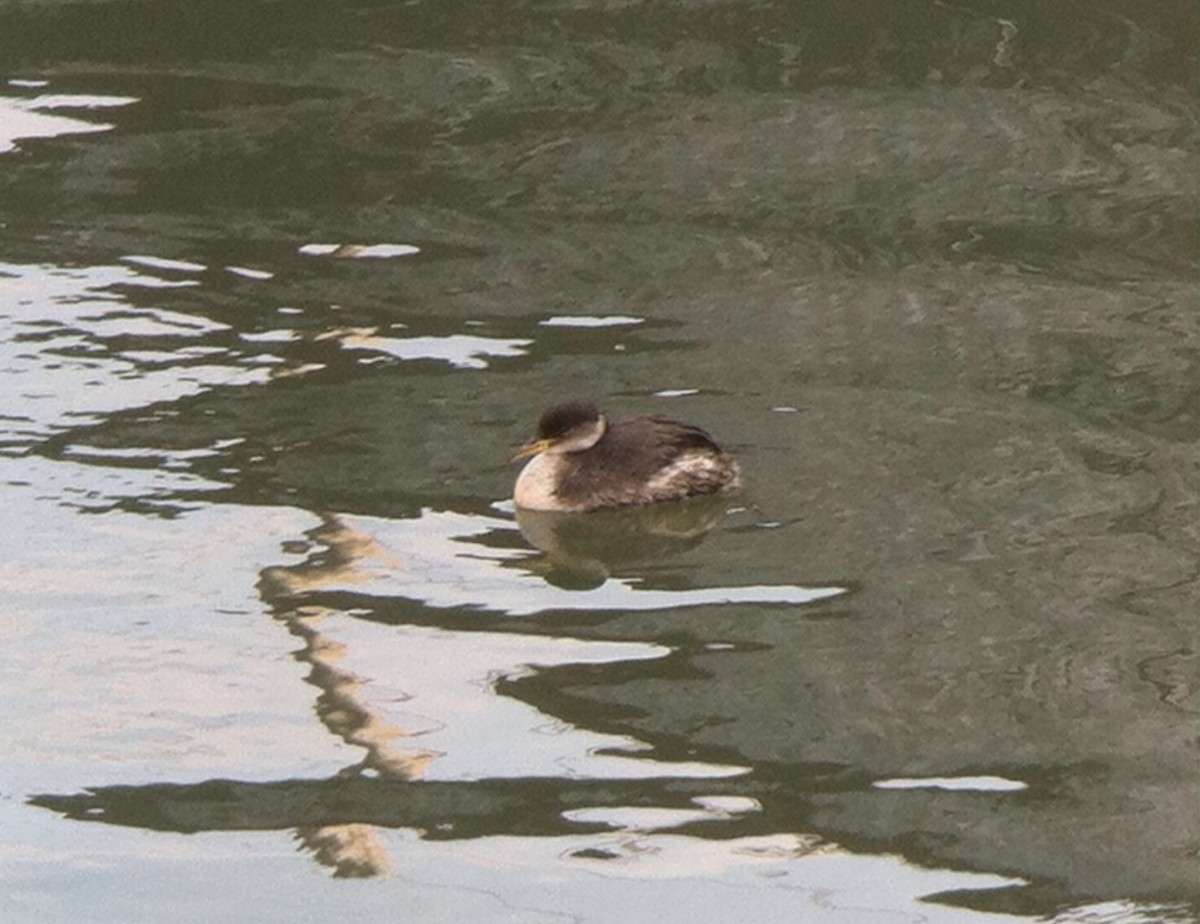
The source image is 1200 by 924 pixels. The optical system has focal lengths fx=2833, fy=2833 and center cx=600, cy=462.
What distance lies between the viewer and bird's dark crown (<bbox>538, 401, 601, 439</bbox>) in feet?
25.1

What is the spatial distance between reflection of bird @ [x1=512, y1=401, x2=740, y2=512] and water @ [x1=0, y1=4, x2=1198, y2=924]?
90mm

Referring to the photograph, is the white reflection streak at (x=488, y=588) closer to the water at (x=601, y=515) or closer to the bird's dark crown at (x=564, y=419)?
the water at (x=601, y=515)

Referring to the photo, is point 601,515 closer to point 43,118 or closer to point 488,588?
point 488,588

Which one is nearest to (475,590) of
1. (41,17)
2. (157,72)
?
(157,72)

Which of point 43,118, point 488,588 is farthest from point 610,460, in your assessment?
point 43,118

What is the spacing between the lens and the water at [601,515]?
580 cm

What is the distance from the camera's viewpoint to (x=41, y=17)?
1164 cm

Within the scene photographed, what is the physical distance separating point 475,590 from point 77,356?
2029mm

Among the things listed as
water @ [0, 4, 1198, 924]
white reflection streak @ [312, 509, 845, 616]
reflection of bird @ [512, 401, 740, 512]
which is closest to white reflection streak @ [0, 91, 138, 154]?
water @ [0, 4, 1198, 924]

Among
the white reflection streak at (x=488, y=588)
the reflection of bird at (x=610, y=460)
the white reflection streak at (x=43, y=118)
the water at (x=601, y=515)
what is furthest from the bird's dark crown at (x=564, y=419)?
the white reflection streak at (x=43, y=118)

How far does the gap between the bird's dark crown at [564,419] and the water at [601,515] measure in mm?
231

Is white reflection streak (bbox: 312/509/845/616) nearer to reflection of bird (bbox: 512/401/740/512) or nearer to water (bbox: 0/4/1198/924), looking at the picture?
water (bbox: 0/4/1198/924)

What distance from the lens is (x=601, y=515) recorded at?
7887 mm

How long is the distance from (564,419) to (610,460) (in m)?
0.18
